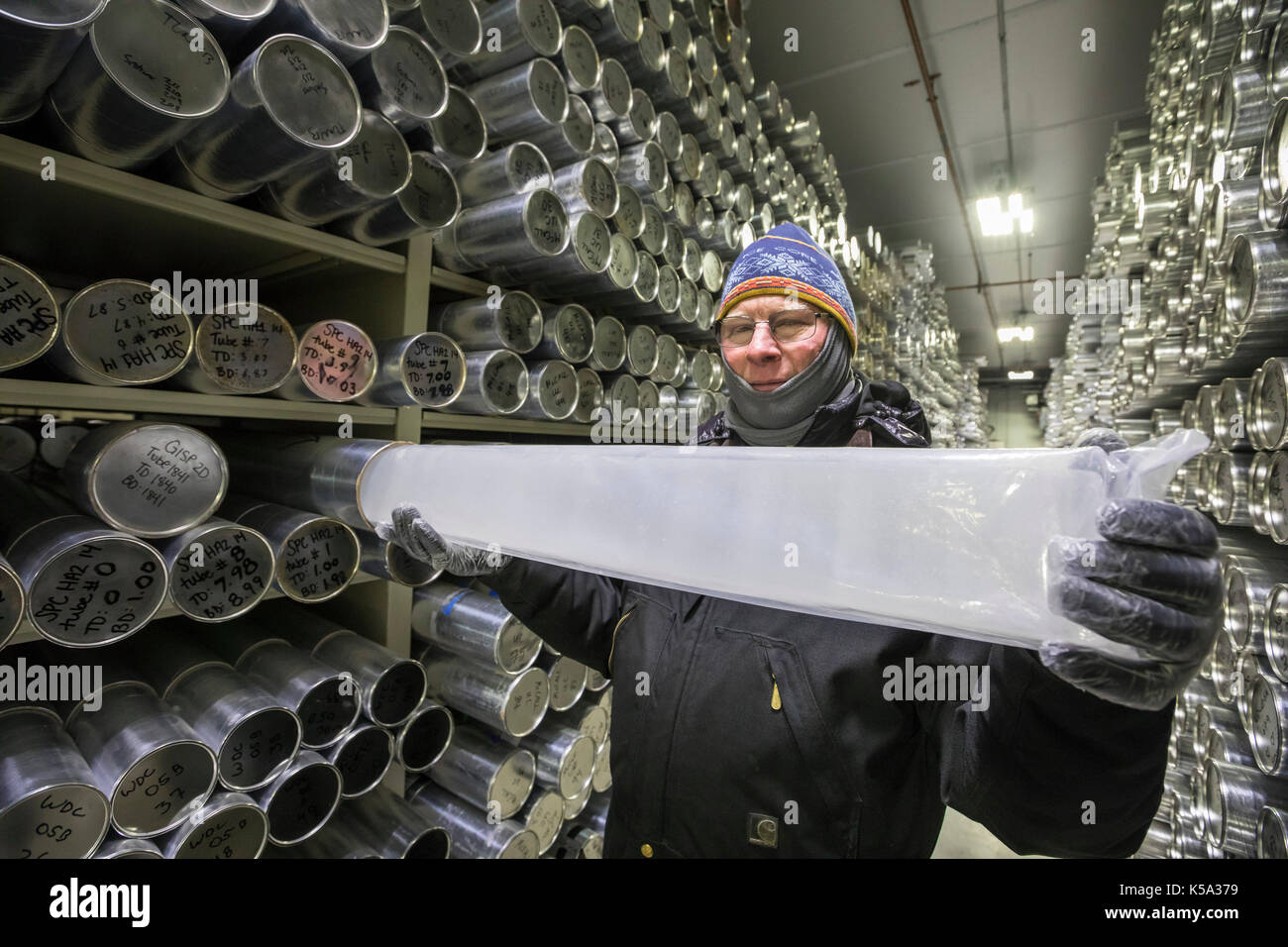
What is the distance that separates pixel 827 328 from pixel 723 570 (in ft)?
2.79

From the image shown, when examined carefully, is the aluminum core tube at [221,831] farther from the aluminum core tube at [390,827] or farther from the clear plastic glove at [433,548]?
the clear plastic glove at [433,548]

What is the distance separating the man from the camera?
0.56 metres

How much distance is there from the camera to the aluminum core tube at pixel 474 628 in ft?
5.41

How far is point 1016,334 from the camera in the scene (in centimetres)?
1075

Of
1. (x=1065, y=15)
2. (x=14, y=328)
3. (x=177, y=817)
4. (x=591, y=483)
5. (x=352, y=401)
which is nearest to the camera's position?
(x=591, y=483)

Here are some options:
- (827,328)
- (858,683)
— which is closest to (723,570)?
(858,683)

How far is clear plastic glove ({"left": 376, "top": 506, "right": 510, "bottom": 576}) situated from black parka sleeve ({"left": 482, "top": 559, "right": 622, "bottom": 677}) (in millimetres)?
37

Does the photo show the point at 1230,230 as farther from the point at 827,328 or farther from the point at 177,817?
the point at 177,817

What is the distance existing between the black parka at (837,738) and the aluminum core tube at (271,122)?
926 millimetres

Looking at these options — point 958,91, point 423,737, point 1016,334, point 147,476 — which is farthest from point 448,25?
point 1016,334

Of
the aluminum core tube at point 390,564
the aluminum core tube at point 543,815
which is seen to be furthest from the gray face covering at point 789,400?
the aluminum core tube at point 543,815

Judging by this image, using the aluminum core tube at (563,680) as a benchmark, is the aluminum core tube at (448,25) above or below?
above

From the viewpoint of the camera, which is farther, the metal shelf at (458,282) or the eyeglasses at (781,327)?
the metal shelf at (458,282)

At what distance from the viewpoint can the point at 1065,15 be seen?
343 centimetres
